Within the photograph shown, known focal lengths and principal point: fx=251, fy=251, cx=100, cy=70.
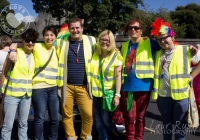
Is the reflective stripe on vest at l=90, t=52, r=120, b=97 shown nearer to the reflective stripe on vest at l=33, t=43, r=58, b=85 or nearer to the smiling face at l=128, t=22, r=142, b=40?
the smiling face at l=128, t=22, r=142, b=40

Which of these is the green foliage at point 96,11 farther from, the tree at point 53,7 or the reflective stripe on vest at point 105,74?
the reflective stripe on vest at point 105,74

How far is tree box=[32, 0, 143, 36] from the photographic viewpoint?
23750 millimetres

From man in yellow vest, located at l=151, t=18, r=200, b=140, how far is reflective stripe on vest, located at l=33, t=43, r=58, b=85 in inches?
54.8

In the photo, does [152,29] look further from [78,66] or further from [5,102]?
[5,102]

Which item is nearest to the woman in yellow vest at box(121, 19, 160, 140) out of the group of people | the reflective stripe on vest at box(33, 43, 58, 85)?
the group of people

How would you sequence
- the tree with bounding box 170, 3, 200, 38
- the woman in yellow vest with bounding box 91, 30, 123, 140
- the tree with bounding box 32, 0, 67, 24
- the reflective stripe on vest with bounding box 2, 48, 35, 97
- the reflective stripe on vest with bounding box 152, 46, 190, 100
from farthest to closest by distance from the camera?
the tree with bounding box 170, 3, 200, 38 → the tree with bounding box 32, 0, 67, 24 → the woman in yellow vest with bounding box 91, 30, 123, 140 → the reflective stripe on vest with bounding box 2, 48, 35, 97 → the reflective stripe on vest with bounding box 152, 46, 190, 100

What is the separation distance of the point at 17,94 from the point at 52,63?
64 centimetres

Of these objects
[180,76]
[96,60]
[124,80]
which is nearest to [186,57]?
[180,76]

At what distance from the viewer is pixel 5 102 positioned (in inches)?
128

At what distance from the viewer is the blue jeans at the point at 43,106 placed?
3445mm

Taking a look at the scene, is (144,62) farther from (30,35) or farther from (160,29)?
(30,35)

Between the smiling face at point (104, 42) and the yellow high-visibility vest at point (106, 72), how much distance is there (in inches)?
5.5

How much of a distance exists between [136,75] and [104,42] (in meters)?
0.62

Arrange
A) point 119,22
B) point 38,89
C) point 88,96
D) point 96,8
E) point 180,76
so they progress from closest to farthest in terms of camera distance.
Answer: point 180,76 → point 38,89 → point 88,96 → point 96,8 → point 119,22
